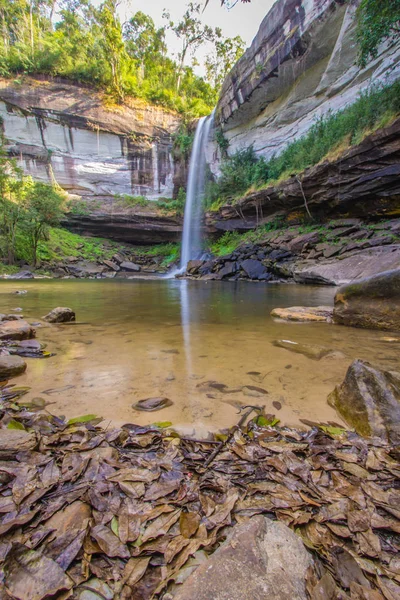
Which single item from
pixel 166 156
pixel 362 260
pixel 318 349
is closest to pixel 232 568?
pixel 318 349

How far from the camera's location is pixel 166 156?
2658 cm

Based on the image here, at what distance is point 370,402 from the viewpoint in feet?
5.07

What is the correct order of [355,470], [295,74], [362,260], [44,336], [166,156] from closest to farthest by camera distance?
[355,470] < [44,336] < [362,260] < [295,74] < [166,156]

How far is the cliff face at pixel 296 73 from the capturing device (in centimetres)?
1361

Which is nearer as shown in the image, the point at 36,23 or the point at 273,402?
the point at 273,402

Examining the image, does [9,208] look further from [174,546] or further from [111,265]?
[174,546]

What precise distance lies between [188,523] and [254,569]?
0.27 metres

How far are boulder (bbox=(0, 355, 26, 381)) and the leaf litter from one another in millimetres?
734

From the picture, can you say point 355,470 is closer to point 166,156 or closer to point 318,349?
point 318,349

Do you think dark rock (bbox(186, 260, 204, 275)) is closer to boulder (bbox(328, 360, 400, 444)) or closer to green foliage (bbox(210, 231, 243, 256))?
green foliage (bbox(210, 231, 243, 256))

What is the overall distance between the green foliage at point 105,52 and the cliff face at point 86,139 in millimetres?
1680

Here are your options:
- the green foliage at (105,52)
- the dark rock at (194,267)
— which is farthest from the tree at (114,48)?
the dark rock at (194,267)

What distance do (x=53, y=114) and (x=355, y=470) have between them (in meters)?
33.0

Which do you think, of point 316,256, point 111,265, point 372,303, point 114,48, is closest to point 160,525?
point 372,303
